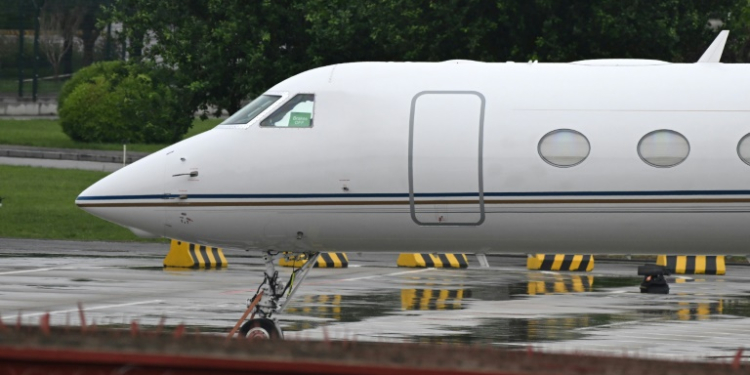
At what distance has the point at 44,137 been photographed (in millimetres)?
56594

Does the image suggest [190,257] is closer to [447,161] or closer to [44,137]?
[447,161]

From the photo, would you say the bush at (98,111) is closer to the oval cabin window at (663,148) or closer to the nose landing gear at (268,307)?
the nose landing gear at (268,307)

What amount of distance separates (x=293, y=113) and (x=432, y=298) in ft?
24.6

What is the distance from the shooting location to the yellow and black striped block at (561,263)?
25.8 m

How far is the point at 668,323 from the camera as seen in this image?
17.3 meters

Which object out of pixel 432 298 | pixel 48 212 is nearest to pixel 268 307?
pixel 432 298

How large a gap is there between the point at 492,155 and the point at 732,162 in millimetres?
2258

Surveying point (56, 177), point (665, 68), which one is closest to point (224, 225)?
point (665, 68)

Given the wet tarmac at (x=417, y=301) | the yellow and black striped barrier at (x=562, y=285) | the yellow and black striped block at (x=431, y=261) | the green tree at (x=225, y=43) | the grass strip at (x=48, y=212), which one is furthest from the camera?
the grass strip at (x=48, y=212)

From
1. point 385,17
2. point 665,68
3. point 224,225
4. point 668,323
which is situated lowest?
point 668,323

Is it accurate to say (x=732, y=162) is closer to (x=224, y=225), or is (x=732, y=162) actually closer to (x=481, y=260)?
(x=224, y=225)

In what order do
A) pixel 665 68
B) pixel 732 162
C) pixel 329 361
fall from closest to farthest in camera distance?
1. pixel 329 361
2. pixel 732 162
3. pixel 665 68

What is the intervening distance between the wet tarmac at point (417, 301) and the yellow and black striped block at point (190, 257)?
1.03ft

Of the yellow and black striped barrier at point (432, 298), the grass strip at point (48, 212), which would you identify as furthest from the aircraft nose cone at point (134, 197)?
the grass strip at point (48, 212)
